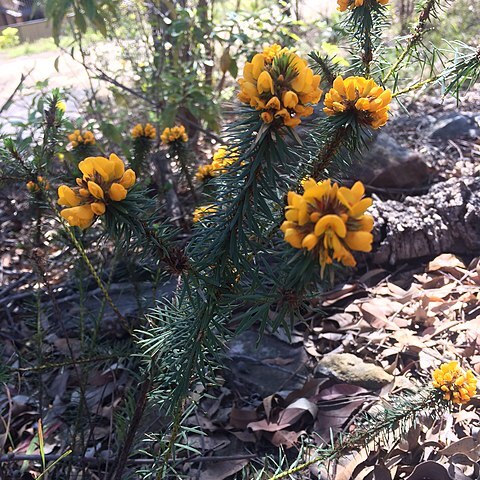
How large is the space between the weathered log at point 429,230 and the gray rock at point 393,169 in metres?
0.54

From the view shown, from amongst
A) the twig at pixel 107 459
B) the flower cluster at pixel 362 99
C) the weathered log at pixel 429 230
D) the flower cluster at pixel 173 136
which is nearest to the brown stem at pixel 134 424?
the twig at pixel 107 459

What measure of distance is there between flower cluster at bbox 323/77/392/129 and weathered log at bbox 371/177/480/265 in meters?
1.60

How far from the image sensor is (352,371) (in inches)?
80.5

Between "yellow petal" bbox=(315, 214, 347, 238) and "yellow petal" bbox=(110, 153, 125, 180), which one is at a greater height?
"yellow petal" bbox=(110, 153, 125, 180)

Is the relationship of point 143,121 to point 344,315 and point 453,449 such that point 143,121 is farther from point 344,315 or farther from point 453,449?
point 453,449

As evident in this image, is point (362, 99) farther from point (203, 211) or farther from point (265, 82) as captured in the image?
point (203, 211)

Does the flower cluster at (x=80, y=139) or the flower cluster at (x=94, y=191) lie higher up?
the flower cluster at (x=94, y=191)

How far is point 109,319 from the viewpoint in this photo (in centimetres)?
246

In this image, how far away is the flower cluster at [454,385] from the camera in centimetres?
138

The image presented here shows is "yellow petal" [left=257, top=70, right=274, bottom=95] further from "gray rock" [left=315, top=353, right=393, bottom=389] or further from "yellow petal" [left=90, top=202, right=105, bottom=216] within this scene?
"gray rock" [left=315, top=353, right=393, bottom=389]

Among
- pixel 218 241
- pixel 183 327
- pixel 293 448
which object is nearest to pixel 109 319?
pixel 293 448

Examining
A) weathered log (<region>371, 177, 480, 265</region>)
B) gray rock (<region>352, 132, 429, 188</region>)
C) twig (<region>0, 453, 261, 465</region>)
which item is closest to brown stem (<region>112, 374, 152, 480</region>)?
twig (<region>0, 453, 261, 465</region>)

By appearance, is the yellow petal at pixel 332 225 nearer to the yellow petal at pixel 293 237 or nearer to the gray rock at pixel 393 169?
the yellow petal at pixel 293 237

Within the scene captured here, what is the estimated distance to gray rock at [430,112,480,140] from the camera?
3.76 metres
